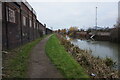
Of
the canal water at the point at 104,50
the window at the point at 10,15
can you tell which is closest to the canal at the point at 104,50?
the canal water at the point at 104,50

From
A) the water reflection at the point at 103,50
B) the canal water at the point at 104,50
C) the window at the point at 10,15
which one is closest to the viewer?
the window at the point at 10,15

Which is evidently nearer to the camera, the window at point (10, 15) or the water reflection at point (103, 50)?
the window at point (10, 15)

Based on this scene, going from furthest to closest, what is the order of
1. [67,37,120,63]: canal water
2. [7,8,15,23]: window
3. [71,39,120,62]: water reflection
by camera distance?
[71,39,120,62]: water reflection < [67,37,120,63]: canal water < [7,8,15,23]: window

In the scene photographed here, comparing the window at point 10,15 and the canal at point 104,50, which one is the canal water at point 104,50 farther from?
the window at point 10,15

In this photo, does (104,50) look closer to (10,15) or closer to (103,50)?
(103,50)

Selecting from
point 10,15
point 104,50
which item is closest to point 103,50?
point 104,50

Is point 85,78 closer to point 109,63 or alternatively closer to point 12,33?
point 109,63

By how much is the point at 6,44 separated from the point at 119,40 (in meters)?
26.3

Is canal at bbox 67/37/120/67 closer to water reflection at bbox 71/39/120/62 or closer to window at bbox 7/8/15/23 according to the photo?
water reflection at bbox 71/39/120/62

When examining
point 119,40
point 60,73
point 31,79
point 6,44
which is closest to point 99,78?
point 60,73

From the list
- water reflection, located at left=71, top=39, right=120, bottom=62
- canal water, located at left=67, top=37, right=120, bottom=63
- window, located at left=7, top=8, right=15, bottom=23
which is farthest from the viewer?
water reflection, located at left=71, top=39, right=120, bottom=62

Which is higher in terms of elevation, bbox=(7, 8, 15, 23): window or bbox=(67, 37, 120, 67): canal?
bbox=(7, 8, 15, 23): window

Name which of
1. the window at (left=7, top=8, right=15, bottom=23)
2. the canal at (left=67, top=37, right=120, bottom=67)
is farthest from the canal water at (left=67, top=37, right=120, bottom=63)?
the window at (left=7, top=8, right=15, bottom=23)

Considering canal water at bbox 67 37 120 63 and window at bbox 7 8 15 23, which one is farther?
canal water at bbox 67 37 120 63
